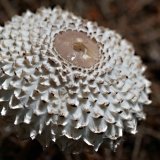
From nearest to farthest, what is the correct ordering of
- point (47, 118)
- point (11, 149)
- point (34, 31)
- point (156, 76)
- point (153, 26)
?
1. point (47, 118)
2. point (34, 31)
3. point (11, 149)
4. point (156, 76)
5. point (153, 26)

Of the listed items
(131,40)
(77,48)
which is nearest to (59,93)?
(77,48)

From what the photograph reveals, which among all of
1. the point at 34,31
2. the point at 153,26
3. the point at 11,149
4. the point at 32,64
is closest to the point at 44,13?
the point at 34,31

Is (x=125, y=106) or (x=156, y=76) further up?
(x=156, y=76)

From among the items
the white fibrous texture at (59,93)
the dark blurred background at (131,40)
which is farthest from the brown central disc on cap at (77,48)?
the dark blurred background at (131,40)

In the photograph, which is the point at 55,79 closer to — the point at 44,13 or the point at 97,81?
the point at 97,81

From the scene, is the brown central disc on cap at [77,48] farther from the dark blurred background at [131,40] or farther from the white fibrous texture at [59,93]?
the dark blurred background at [131,40]

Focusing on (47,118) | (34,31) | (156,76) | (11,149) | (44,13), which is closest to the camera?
(47,118)

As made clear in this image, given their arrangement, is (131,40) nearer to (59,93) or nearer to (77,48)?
(77,48)

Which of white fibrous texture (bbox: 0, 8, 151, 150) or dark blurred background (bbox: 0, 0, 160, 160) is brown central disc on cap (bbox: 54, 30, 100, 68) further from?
dark blurred background (bbox: 0, 0, 160, 160)
